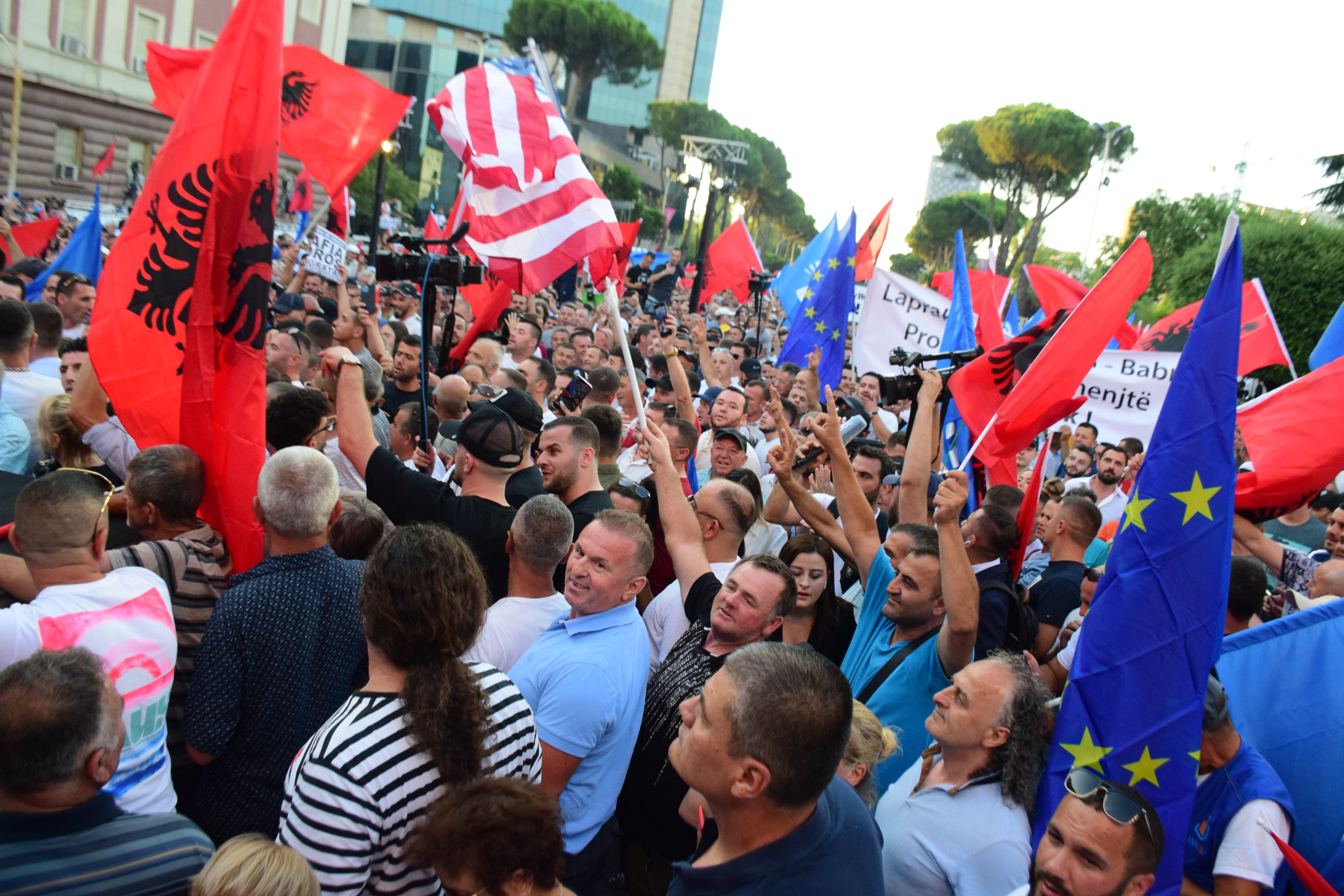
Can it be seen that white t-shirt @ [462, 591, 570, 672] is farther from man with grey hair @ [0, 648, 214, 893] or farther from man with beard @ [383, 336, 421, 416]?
man with beard @ [383, 336, 421, 416]

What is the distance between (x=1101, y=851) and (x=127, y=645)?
245cm

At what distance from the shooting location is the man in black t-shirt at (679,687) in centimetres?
295

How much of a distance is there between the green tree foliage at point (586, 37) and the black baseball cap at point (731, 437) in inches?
2123

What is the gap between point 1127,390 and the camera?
7.57 meters

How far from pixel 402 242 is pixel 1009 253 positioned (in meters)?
52.1

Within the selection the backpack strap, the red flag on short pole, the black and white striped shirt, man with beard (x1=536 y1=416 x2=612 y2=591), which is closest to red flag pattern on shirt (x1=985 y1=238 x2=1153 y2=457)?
the backpack strap

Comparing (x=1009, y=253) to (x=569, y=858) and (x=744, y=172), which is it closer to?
(x=744, y=172)

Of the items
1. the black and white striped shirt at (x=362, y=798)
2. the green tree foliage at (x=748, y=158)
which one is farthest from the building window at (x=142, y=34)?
the green tree foliage at (x=748, y=158)

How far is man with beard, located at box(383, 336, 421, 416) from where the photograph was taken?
6707mm

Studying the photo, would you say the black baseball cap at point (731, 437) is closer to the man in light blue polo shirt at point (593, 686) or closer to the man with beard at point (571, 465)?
the man with beard at point (571, 465)

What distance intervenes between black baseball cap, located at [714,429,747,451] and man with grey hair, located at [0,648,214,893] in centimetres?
428

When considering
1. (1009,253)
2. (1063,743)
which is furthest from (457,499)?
(1009,253)

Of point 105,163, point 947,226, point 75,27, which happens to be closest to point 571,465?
point 105,163

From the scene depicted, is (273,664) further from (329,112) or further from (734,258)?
(734,258)
